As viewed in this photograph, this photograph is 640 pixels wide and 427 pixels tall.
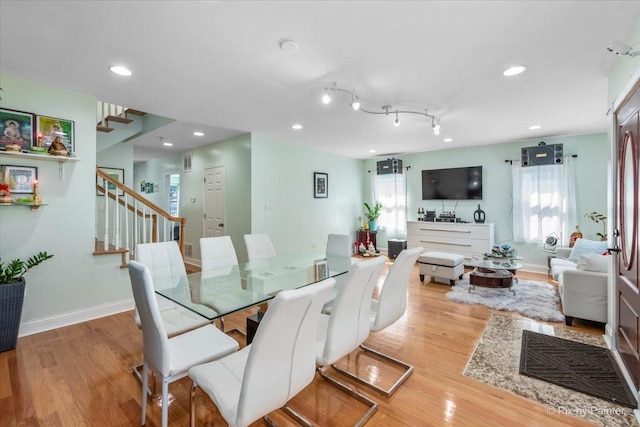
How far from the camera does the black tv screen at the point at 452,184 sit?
5.91m

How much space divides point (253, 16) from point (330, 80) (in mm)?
1033

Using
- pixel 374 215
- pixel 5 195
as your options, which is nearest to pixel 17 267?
pixel 5 195

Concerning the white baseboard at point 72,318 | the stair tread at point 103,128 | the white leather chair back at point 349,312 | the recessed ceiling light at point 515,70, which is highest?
the stair tread at point 103,128

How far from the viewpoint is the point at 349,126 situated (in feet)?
14.3

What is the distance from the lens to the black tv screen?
5910 mm

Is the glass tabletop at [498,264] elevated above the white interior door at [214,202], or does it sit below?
below

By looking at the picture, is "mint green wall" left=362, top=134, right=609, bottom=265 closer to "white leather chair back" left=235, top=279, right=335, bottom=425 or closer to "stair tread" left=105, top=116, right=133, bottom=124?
"stair tread" left=105, top=116, right=133, bottom=124

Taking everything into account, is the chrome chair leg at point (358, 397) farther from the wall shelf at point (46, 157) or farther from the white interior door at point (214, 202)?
the white interior door at point (214, 202)

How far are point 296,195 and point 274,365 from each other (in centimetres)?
455

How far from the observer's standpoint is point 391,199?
23.4 ft

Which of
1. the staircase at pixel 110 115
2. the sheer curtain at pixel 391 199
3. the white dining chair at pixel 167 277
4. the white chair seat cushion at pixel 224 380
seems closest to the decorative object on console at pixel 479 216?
the sheer curtain at pixel 391 199

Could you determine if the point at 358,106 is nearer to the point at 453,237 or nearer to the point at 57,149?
the point at 57,149

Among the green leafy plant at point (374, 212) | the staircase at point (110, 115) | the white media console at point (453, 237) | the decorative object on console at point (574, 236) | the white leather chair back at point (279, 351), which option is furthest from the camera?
the green leafy plant at point (374, 212)

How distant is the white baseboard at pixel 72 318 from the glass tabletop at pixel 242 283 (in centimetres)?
158
